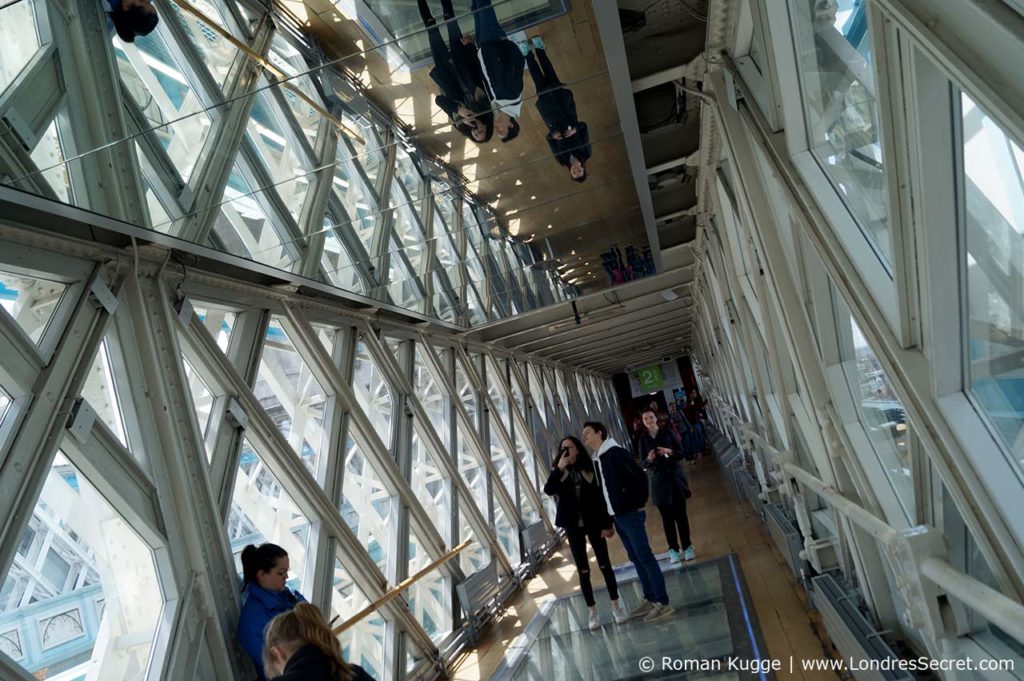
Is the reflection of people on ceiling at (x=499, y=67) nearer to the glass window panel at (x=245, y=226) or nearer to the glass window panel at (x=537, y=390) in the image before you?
the glass window panel at (x=245, y=226)

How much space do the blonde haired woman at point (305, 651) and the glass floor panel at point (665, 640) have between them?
2106 mm

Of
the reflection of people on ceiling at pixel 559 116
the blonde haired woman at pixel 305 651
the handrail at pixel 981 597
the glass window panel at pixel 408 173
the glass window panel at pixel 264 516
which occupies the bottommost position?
the handrail at pixel 981 597

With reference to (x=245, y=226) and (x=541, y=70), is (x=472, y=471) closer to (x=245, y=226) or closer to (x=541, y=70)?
(x=245, y=226)

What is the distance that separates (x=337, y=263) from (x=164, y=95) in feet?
7.61

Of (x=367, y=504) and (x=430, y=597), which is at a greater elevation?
(x=367, y=504)

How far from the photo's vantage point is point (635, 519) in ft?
→ 17.6

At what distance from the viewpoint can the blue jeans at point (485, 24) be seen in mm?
2848

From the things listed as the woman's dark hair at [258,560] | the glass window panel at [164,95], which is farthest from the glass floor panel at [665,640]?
the glass window panel at [164,95]

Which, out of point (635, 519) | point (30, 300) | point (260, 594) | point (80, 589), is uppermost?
point (30, 300)

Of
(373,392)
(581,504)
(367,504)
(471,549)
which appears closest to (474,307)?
(373,392)

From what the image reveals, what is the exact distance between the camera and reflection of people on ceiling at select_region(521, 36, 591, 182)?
3.55 meters

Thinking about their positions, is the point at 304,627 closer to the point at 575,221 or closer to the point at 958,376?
the point at 958,376

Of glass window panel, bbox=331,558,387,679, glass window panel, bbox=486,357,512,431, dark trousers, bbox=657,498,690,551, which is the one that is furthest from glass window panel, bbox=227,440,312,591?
glass window panel, bbox=486,357,512,431

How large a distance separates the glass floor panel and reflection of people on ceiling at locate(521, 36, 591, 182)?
10.8 feet
